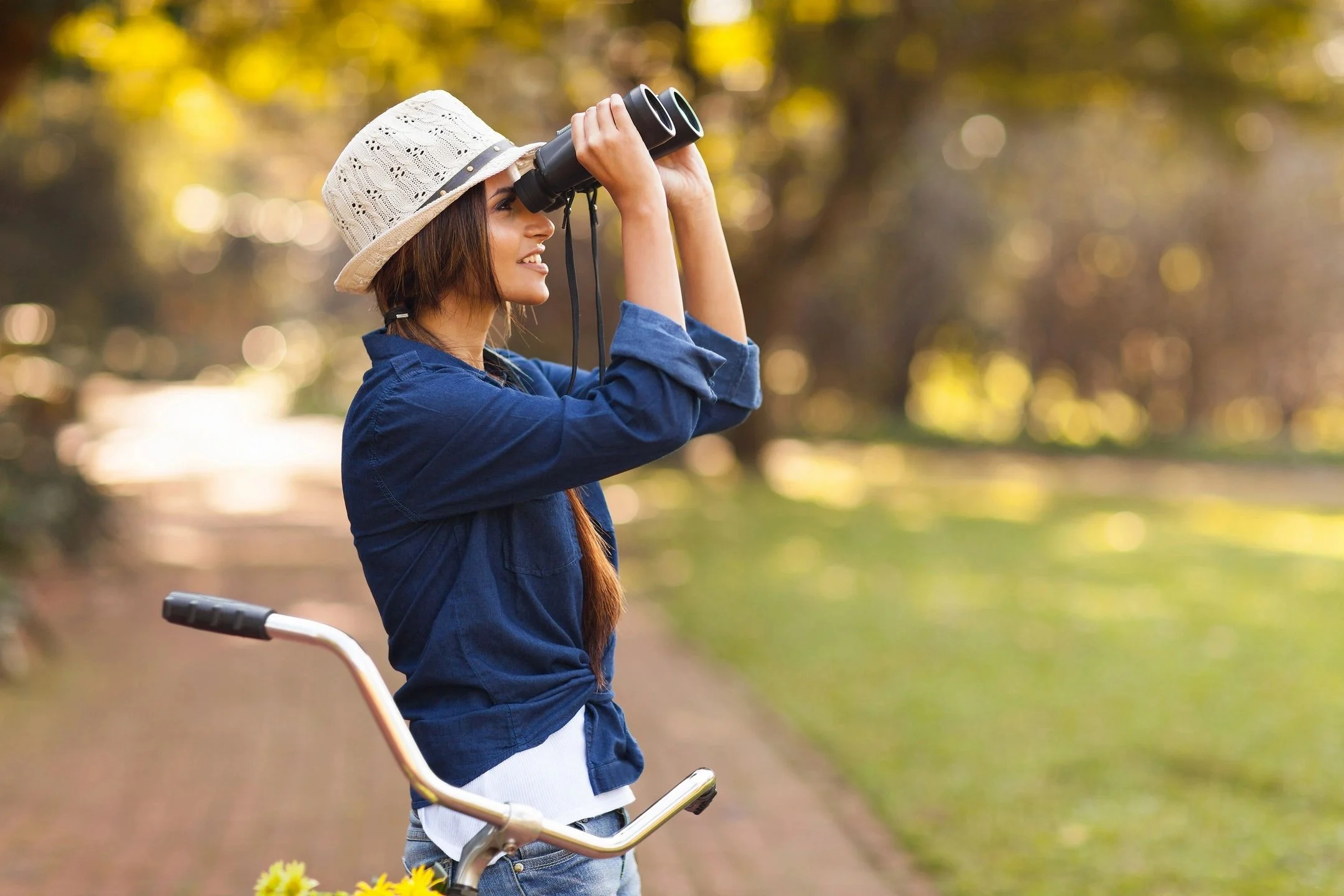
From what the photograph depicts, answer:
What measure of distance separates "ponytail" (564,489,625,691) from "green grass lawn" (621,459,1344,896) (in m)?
3.11

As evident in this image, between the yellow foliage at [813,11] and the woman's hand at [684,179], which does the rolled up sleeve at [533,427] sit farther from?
the yellow foliage at [813,11]

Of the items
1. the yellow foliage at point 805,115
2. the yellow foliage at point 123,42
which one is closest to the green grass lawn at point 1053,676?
the yellow foliage at point 805,115

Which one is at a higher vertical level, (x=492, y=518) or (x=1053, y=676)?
(x=492, y=518)

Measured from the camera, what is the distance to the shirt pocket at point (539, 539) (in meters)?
1.97

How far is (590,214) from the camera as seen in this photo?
77.9 inches

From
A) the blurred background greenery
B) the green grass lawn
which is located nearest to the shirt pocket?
the blurred background greenery

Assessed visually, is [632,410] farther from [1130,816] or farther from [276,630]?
[1130,816]

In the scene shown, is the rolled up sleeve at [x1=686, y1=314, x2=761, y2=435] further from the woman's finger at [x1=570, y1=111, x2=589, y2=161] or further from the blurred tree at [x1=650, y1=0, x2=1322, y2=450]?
the blurred tree at [x1=650, y1=0, x2=1322, y2=450]

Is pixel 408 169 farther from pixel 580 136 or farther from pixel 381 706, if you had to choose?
pixel 381 706

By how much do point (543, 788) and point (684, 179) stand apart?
36.0 inches

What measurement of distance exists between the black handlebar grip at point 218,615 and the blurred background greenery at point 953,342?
1.89 meters

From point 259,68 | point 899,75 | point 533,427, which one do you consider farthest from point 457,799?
point 899,75

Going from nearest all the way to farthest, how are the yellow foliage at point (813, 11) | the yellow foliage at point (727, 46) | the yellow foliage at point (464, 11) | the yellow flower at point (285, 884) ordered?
the yellow flower at point (285, 884), the yellow foliage at point (813, 11), the yellow foliage at point (464, 11), the yellow foliage at point (727, 46)

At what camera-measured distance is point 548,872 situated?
6.59 feet
